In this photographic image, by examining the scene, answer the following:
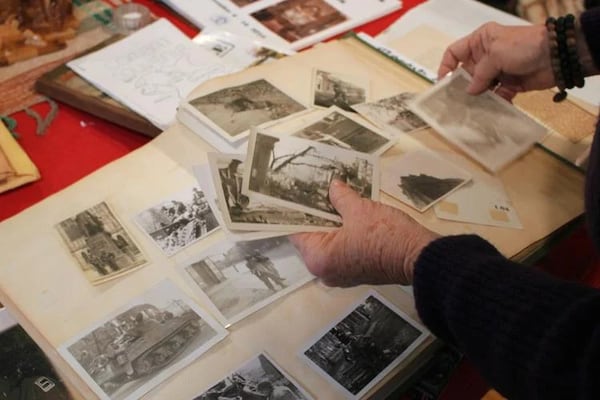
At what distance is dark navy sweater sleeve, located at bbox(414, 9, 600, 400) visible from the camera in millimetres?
543

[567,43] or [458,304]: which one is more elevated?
[567,43]

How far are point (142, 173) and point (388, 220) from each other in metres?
0.36

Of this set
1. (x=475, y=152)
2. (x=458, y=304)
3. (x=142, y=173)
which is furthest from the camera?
(x=475, y=152)

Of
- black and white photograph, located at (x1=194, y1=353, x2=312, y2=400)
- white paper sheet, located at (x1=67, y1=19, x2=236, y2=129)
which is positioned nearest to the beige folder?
black and white photograph, located at (x1=194, y1=353, x2=312, y2=400)

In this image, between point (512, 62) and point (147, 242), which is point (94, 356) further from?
point (512, 62)

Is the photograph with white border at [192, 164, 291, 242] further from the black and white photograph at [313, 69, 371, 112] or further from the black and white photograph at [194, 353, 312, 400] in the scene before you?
the black and white photograph at [313, 69, 371, 112]

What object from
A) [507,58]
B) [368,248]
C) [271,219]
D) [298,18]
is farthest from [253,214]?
[298,18]

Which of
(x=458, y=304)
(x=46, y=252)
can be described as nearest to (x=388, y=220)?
(x=458, y=304)

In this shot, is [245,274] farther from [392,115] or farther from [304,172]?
[392,115]

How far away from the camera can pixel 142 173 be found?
87 centimetres

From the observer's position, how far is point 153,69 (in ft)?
3.75

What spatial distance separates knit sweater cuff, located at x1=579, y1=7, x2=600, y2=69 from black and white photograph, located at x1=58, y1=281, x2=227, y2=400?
69 centimetres

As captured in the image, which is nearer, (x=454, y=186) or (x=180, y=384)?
(x=180, y=384)

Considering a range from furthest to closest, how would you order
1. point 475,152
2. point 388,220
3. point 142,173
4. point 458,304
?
1. point 475,152
2. point 142,173
3. point 388,220
4. point 458,304
